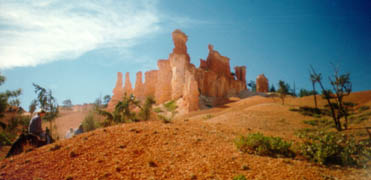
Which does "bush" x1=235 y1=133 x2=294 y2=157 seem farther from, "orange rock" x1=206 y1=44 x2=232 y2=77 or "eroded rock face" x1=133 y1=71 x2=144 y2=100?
"orange rock" x1=206 y1=44 x2=232 y2=77

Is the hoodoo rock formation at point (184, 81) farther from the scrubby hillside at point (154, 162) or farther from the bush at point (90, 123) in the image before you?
the scrubby hillside at point (154, 162)

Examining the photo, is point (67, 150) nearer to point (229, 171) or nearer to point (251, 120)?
point (229, 171)

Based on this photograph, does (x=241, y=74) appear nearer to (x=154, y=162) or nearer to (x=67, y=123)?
(x=67, y=123)

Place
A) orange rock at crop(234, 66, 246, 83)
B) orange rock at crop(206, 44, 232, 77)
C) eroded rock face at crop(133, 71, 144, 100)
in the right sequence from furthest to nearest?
orange rock at crop(234, 66, 246, 83), orange rock at crop(206, 44, 232, 77), eroded rock face at crop(133, 71, 144, 100)

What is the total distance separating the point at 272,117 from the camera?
1811 cm

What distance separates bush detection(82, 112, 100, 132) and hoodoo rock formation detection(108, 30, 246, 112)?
21.8 meters

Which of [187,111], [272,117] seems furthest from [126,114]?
[187,111]

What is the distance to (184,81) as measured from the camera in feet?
140

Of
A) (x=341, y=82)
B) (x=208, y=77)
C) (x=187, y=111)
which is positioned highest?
(x=208, y=77)

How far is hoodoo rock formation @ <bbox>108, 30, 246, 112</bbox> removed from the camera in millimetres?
36597

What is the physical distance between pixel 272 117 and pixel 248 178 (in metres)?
15.1

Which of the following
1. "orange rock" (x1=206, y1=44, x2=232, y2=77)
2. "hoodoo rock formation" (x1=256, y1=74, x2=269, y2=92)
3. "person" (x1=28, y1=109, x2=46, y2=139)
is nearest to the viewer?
"person" (x1=28, y1=109, x2=46, y2=139)

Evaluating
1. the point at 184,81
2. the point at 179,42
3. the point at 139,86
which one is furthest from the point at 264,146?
the point at 139,86

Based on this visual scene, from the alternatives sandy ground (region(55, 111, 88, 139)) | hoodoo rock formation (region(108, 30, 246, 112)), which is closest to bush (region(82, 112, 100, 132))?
sandy ground (region(55, 111, 88, 139))
